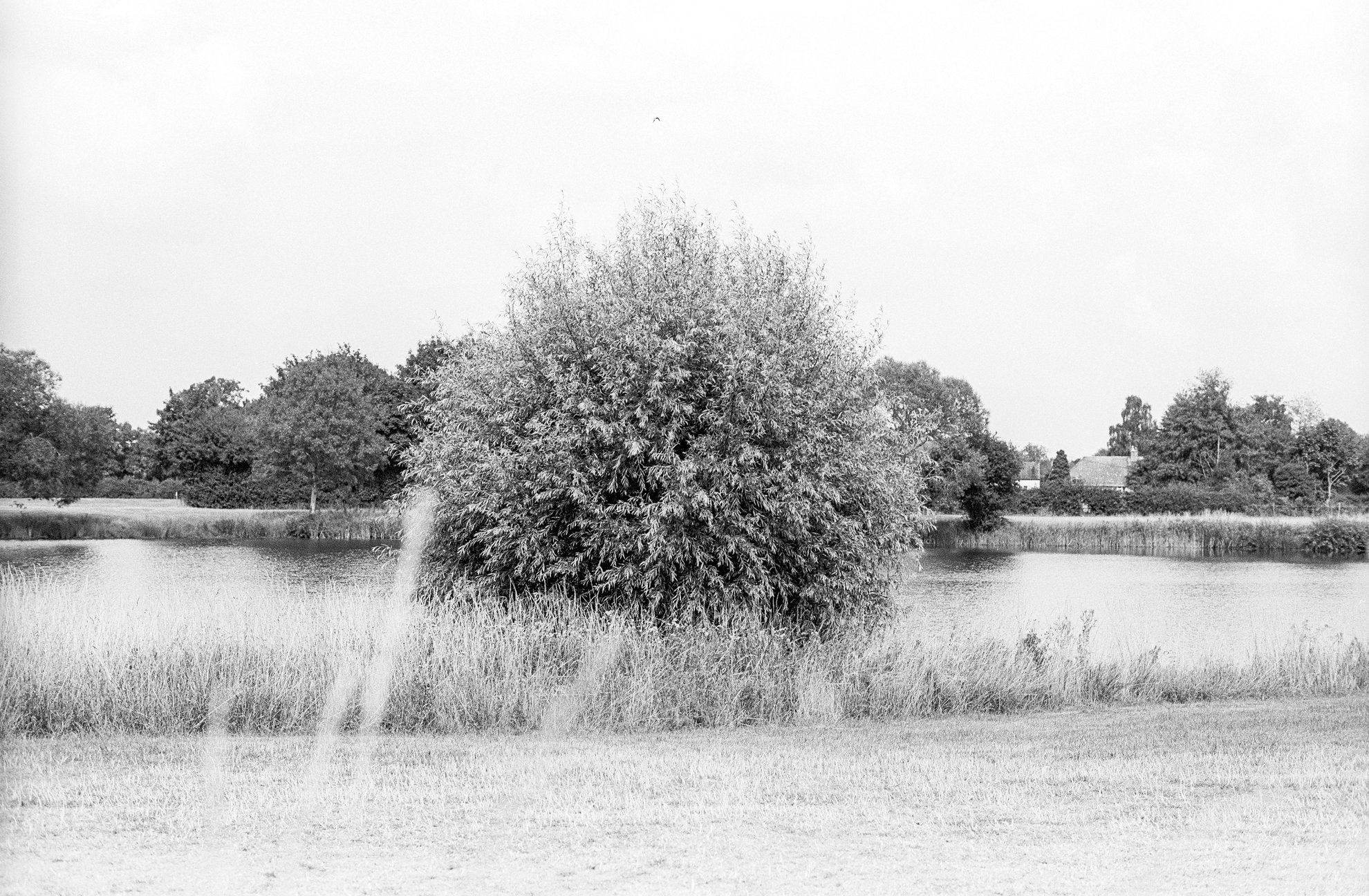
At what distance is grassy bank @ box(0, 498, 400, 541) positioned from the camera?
56.8m

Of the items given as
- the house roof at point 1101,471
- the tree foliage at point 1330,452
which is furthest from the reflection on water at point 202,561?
the house roof at point 1101,471

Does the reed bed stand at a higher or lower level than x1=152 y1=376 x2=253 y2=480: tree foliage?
lower

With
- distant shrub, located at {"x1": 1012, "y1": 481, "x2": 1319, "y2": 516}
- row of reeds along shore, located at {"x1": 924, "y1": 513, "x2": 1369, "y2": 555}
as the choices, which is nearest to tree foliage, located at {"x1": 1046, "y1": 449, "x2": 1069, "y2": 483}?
distant shrub, located at {"x1": 1012, "y1": 481, "x2": 1319, "y2": 516}

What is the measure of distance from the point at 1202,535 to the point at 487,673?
52.3 meters

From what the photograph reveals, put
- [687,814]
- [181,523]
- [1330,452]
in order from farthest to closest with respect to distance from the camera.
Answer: [1330,452] < [181,523] < [687,814]

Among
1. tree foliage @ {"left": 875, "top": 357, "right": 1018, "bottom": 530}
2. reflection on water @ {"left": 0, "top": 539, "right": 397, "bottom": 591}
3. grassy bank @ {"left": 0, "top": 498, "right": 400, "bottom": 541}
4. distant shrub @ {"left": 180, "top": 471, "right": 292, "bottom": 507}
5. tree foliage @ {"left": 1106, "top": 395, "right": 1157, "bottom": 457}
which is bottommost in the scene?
reflection on water @ {"left": 0, "top": 539, "right": 397, "bottom": 591}

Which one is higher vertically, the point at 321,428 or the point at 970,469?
the point at 321,428

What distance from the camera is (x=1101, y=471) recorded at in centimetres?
11488

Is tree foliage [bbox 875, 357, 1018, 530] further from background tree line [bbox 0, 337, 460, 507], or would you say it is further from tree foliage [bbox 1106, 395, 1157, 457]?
tree foliage [bbox 1106, 395, 1157, 457]

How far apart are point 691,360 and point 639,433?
132 cm

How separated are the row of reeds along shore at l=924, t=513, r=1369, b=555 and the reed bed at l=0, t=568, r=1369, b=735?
43640mm

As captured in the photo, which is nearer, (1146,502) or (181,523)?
(181,523)

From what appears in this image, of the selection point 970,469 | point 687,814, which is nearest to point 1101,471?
point 970,469

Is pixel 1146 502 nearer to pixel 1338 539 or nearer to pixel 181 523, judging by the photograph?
pixel 1338 539
